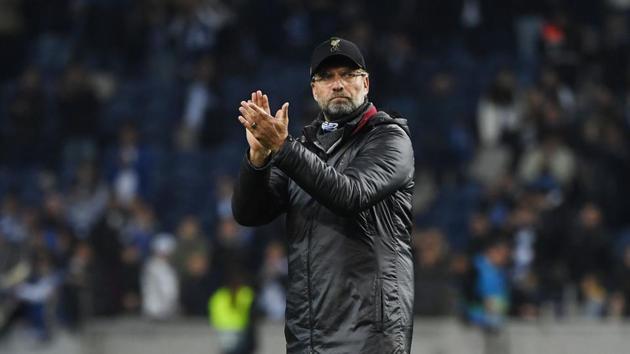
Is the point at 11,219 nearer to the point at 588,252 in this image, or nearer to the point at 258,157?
the point at 588,252

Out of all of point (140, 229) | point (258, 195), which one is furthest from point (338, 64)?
point (140, 229)

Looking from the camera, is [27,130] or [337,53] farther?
[27,130]

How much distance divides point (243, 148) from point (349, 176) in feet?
43.6

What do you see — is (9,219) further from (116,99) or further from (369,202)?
(369,202)

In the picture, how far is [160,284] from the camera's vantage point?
1490 centimetres

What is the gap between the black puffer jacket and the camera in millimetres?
4832

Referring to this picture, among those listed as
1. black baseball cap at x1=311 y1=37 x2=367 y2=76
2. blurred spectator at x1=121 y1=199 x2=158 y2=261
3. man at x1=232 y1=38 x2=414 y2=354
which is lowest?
man at x1=232 y1=38 x2=414 y2=354

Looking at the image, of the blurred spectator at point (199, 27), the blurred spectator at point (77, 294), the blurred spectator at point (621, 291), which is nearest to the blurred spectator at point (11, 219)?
the blurred spectator at point (77, 294)

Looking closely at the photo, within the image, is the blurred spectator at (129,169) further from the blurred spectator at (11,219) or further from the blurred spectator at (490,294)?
the blurred spectator at (490,294)

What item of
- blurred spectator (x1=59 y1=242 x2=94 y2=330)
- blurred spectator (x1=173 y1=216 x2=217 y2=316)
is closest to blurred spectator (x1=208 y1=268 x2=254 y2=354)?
blurred spectator (x1=173 y1=216 x2=217 y2=316)

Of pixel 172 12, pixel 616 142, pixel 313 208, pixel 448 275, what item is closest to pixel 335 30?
pixel 172 12

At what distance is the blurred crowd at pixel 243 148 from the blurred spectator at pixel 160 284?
0.02 m

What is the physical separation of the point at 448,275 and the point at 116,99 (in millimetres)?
7552

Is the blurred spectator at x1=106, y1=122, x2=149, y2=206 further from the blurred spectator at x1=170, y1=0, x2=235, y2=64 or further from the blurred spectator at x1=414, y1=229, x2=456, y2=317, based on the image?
the blurred spectator at x1=414, y1=229, x2=456, y2=317
